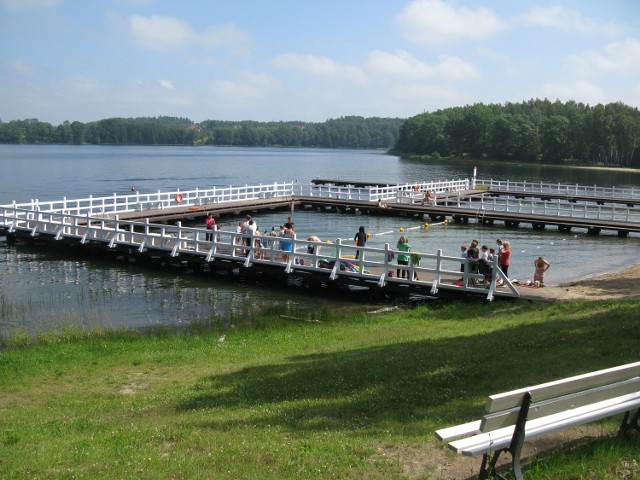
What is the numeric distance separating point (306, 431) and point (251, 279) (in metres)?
18.8

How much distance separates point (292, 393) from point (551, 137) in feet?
527

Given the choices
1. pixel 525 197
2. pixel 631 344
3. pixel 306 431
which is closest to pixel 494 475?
pixel 306 431

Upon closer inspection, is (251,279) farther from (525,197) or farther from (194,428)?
(525,197)

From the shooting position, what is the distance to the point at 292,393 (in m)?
10.6

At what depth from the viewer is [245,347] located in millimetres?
15984

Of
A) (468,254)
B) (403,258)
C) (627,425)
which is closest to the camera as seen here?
(627,425)

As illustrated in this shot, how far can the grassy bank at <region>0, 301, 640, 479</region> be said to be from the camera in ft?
23.8

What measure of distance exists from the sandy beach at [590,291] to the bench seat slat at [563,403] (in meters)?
12.6

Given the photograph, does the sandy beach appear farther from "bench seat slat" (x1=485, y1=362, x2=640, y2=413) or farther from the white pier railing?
the white pier railing

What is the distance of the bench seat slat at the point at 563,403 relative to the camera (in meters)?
6.27

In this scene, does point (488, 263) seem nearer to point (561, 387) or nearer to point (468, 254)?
point (468, 254)

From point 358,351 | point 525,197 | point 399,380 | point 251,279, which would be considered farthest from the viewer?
point 525,197

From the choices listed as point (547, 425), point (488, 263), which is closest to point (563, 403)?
point (547, 425)

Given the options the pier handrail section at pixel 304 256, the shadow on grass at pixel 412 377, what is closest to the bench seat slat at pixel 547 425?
the shadow on grass at pixel 412 377
